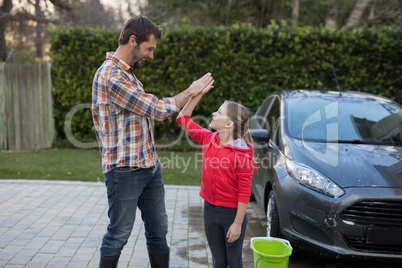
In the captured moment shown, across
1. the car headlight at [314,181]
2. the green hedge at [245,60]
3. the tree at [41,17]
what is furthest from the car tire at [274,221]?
the tree at [41,17]

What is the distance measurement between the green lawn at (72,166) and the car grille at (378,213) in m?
3.81

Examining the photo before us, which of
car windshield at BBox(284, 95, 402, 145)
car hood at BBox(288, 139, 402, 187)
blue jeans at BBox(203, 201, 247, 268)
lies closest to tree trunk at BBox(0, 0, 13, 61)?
car windshield at BBox(284, 95, 402, 145)

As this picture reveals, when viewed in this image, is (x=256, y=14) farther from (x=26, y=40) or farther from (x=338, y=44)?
(x=26, y=40)

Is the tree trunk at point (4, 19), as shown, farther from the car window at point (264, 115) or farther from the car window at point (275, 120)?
the car window at point (275, 120)

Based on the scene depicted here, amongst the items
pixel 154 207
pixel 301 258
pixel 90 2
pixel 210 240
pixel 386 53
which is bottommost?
pixel 301 258

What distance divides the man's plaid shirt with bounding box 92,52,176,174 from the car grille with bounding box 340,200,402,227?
175 centimetres

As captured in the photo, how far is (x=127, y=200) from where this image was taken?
8.41ft

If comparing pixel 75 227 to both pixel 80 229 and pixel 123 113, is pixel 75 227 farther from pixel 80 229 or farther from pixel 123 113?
pixel 123 113

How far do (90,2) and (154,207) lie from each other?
21.6 meters

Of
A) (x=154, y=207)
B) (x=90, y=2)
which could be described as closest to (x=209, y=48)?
(x=154, y=207)

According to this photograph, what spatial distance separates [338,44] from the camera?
9.09 metres

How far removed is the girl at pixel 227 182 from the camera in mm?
2576

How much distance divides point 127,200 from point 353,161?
211 cm

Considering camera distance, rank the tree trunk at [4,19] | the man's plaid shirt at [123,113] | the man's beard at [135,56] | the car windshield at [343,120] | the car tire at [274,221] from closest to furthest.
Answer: the man's plaid shirt at [123,113]
the man's beard at [135,56]
the car tire at [274,221]
the car windshield at [343,120]
the tree trunk at [4,19]
